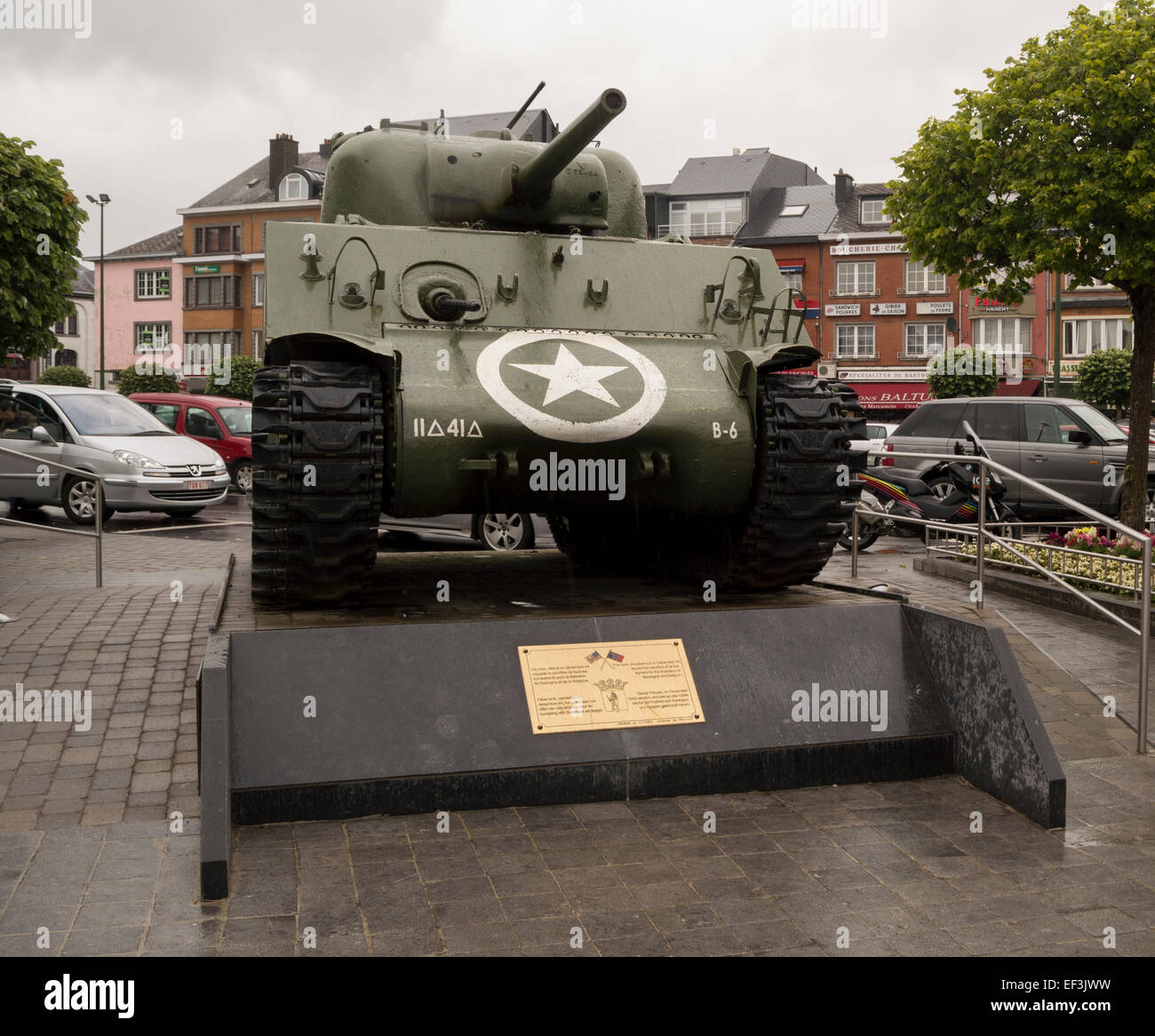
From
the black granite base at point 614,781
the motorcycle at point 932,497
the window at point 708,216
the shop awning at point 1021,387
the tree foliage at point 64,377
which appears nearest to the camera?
the black granite base at point 614,781

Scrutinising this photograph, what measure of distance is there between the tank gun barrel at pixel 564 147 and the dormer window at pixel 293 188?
4844 cm

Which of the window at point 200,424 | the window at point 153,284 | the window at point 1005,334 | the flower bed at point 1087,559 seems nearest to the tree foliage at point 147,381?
the window at point 153,284

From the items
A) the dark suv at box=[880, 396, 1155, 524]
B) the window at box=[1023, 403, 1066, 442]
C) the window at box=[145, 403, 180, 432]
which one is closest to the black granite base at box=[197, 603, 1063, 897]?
the dark suv at box=[880, 396, 1155, 524]

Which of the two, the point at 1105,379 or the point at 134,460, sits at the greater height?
the point at 1105,379

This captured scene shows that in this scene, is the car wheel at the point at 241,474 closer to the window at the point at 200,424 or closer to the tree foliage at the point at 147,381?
the window at the point at 200,424

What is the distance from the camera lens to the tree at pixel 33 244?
1416cm

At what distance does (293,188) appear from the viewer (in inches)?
2105

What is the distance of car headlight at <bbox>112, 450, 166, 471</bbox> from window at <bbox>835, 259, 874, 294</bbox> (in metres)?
36.0

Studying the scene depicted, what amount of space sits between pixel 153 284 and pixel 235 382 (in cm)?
1467

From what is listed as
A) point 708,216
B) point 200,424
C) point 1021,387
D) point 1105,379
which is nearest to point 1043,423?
point 200,424

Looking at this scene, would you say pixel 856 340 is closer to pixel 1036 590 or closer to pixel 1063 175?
pixel 1063 175

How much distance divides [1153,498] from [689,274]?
12006mm

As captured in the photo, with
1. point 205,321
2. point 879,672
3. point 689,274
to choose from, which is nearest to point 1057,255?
point 689,274
